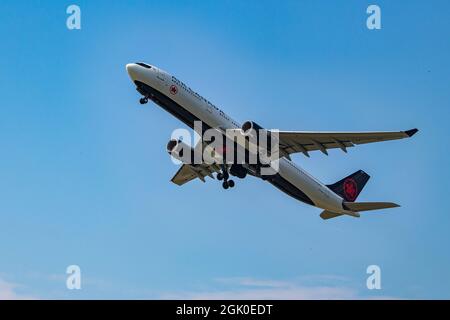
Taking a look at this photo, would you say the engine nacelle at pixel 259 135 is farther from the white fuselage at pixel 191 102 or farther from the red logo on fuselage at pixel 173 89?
the red logo on fuselage at pixel 173 89

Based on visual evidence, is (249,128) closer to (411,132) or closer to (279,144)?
(279,144)

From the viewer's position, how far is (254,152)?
138 ft

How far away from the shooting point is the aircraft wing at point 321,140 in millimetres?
40375

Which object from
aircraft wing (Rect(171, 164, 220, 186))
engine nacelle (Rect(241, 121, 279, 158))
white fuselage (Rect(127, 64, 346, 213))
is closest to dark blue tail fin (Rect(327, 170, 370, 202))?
white fuselage (Rect(127, 64, 346, 213))

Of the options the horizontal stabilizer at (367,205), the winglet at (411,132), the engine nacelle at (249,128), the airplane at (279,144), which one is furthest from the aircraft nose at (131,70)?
the horizontal stabilizer at (367,205)

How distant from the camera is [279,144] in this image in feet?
141

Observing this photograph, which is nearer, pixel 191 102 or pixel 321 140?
pixel 191 102

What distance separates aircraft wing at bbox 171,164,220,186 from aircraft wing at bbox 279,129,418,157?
6303 millimetres

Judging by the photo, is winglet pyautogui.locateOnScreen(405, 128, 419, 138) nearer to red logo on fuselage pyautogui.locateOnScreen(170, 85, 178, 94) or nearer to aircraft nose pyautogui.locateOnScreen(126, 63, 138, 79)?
red logo on fuselage pyautogui.locateOnScreen(170, 85, 178, 94)

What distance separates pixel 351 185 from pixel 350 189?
0.45m

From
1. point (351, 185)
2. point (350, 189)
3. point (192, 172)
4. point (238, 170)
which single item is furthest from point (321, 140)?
point (192, 172)

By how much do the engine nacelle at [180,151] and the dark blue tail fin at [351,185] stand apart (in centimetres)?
1120

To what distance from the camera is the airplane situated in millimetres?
39250

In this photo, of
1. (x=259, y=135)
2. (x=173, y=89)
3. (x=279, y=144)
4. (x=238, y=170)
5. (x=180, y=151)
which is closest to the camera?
(x=173, y=89)
